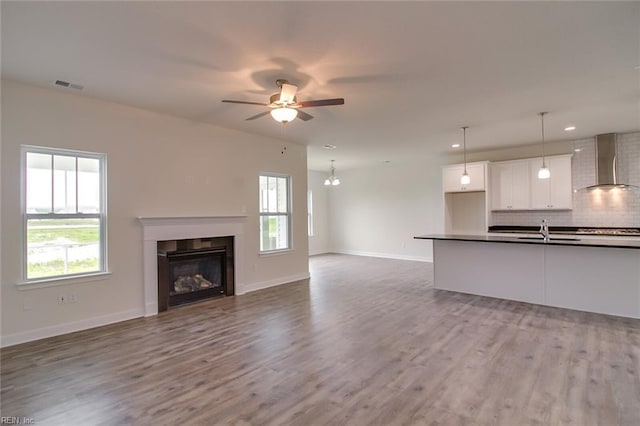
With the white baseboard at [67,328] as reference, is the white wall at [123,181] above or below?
above

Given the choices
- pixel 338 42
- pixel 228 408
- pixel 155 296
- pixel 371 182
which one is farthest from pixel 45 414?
pixel 371 182

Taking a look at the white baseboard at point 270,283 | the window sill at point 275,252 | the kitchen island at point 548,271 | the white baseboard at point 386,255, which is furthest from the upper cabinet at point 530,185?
the window sill at point 275,252

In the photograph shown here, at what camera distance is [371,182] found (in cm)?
1017

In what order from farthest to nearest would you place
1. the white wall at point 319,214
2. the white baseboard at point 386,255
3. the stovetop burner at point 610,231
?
the white wall at point 319,214, the white baseboard at point 386,255, the stovetop burner at point 610,231

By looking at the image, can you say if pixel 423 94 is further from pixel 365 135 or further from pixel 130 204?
pixel 130 204

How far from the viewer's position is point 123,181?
4301 mm

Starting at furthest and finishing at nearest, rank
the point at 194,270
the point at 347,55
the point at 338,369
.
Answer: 1. the point at 194,270
2. the point at 347,55
3. the point at 338,369

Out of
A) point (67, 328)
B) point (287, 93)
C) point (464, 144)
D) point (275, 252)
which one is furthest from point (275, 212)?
point (464, 144)

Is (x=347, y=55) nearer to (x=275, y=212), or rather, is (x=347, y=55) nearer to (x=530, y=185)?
(x=275, y=212)

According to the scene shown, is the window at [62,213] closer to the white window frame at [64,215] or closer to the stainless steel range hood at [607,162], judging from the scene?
the white window frame at [64,215]

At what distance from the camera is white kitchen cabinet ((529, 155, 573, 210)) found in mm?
6457

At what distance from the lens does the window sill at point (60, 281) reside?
11.7 feet

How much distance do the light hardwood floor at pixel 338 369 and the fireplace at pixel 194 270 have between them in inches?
14.7

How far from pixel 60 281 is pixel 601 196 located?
8999 mm
